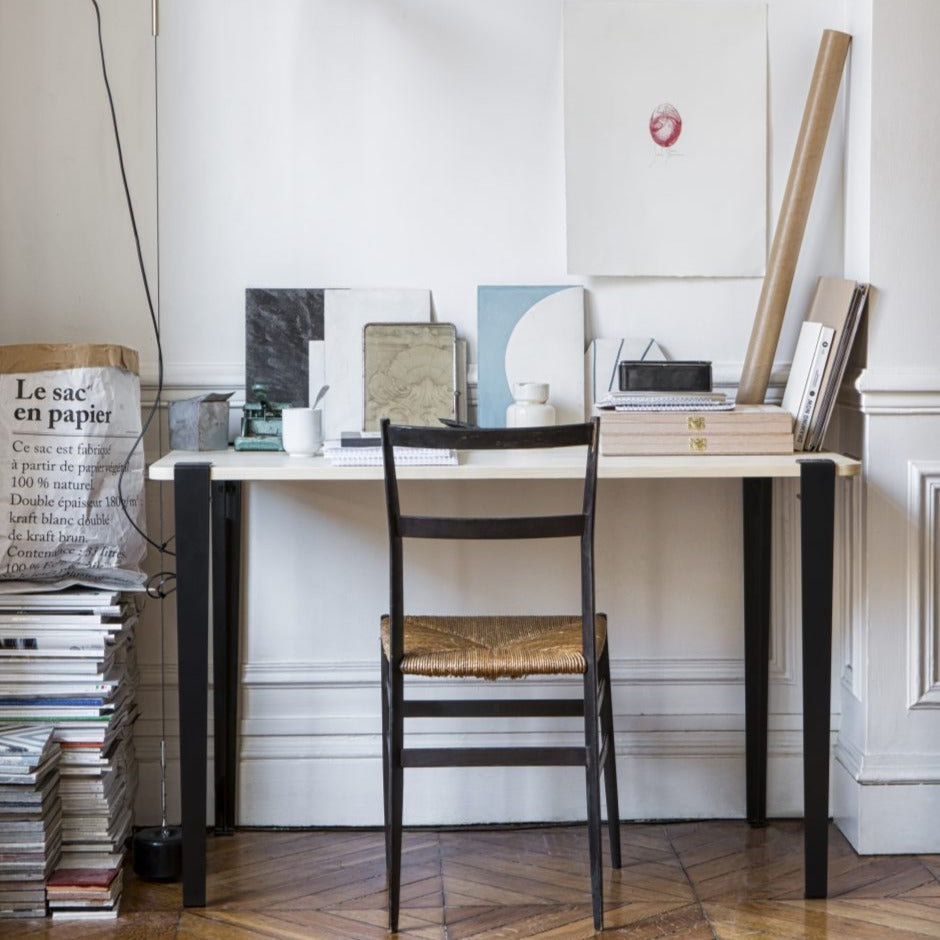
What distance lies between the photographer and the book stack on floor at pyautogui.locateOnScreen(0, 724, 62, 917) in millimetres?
2465

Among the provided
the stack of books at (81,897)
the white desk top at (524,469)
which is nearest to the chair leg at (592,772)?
the white desk top at (524,469)

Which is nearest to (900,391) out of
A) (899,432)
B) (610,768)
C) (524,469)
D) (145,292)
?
(899,432)

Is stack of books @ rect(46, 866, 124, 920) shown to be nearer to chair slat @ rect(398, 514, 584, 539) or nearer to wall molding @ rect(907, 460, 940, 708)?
chair slat @ rect(398, 514, 584, 539)

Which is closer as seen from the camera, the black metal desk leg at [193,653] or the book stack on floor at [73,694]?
the black metal desk leg at [193,653]

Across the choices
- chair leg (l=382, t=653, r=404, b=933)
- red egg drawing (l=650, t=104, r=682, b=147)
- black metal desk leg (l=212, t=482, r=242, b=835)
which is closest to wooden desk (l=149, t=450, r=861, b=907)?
black metal desk leg (l=212, t=482, r=242, b=835)

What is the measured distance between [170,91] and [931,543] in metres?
1.95

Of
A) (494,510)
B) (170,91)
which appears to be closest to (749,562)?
(494,510)

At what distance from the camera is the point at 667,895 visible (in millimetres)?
2627

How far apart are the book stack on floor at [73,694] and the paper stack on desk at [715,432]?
1.15 m

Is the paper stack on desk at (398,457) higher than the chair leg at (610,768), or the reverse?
the paper stack on desk at (398,457)

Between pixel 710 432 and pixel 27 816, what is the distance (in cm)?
154

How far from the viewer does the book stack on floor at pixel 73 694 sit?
261 centimetres

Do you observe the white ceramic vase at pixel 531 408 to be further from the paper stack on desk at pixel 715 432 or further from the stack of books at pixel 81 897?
the stack of books at pixel 81 897

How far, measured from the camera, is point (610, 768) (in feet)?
8.96
